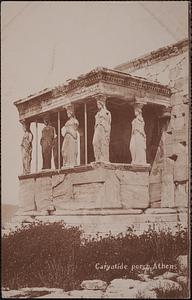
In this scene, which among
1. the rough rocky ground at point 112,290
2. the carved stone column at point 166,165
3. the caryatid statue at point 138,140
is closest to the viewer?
the rough rocky ground at point 112,290

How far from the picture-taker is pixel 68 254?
6883 mm

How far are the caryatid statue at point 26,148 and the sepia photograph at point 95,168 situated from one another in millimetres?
25

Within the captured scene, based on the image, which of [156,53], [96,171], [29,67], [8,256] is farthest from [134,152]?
[8,256]

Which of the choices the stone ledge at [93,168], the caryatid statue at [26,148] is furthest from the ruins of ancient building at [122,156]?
the caryatid statue at [26,148]

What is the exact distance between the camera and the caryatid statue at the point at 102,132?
26.2 feet

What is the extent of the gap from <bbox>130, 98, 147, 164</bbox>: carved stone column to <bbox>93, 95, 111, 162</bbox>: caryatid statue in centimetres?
67

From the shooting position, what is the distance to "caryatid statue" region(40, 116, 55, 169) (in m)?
8.96

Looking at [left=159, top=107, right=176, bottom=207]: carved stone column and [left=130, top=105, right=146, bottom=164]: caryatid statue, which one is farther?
[left=159, top=107, right=176, bottom=207]: carved stone column

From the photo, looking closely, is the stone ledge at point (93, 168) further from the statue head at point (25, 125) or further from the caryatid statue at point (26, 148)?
the statue head at point (25, 125)

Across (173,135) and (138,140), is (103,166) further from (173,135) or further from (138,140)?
(173,135)

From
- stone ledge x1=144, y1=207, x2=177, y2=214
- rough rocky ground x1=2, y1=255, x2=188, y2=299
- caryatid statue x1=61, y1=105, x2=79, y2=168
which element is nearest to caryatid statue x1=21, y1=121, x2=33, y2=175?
caryatid statue x1=61, y1=105, x2=79, y2=168

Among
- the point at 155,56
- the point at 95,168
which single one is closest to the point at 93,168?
the point at 95,168

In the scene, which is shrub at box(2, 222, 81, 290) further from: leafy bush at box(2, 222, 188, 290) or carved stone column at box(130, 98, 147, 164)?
carved stone column at box(130, 98, 147, 164)

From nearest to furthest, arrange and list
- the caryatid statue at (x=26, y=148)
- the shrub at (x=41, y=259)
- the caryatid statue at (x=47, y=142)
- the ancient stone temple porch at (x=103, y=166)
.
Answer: the shrub at (x=41, y=259) → the ancient stone temple porch at (x=103, y=166) → the caryatid statue at (x=26, y=148) → the caryatid statue at (x=47, y=142)
